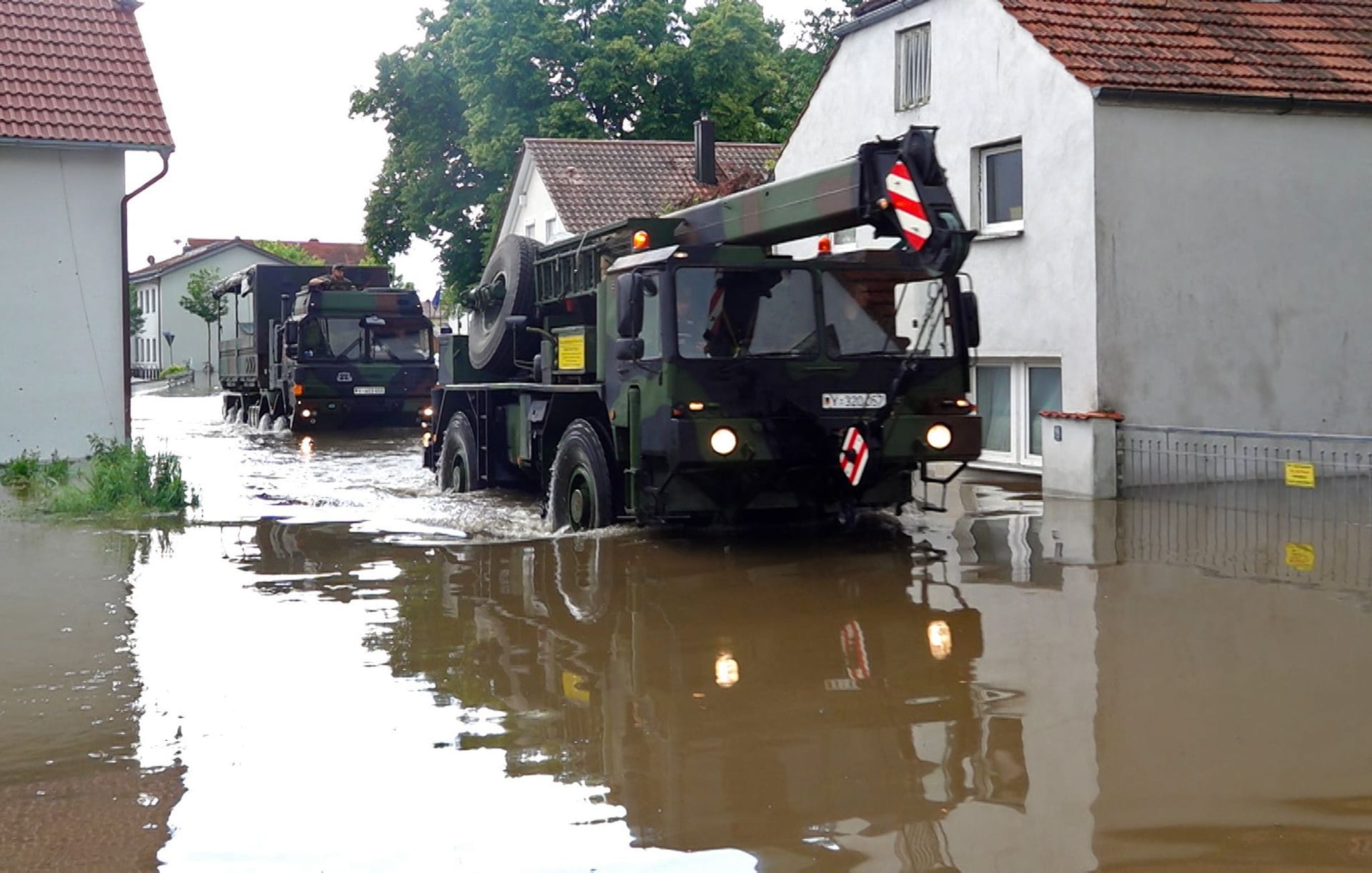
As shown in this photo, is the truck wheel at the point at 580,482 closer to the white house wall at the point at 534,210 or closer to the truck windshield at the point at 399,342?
the truck windshield at the point at 399,342

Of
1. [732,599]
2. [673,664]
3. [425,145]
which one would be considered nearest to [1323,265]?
[732,599]

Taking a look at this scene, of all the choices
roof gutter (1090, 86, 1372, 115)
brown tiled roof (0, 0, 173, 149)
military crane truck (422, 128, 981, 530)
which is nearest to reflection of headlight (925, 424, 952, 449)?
military crane truck (422, 128, 981, 530)

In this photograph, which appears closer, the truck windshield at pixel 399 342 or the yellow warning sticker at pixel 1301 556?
the yellow warning sticker at pixel 1301 556

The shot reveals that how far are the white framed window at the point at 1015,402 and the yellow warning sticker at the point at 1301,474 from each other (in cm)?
439

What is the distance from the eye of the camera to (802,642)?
27.0 feet

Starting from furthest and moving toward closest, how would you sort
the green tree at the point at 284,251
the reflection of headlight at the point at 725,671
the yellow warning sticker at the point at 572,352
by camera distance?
1. the green tree at the point at 284,251
2. the yellow warning sticker at the point at 572,352
3. the reflection of headlight at the point at 725,671

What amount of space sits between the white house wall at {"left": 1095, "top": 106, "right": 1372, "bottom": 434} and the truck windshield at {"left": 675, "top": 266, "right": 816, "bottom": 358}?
552 cm

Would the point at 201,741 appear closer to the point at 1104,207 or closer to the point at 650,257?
the point at 650,257

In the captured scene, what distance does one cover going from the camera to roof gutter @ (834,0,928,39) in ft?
62.6

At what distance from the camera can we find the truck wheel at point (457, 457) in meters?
16.2

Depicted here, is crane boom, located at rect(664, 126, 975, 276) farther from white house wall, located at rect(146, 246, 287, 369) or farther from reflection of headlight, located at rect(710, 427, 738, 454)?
white house wall, located at rect(146, 246, 287, 369)

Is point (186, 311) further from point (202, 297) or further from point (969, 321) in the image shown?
point (969, 321)

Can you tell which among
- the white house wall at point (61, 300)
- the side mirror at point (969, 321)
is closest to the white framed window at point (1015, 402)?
the side mirror at point (969, 321)

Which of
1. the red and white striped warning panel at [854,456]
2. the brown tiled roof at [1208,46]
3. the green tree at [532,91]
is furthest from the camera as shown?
the green tree at [532,91]
